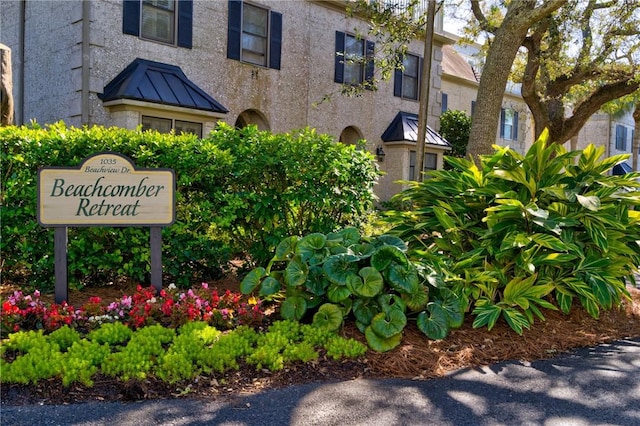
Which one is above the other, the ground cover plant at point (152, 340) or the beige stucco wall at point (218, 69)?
the beige stucco wall at point (218, 69)

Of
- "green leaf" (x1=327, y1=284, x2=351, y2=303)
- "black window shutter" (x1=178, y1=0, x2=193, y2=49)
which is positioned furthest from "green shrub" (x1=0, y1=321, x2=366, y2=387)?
"black window shutter" (x1=178, y1=0, x2=193, y2=49)

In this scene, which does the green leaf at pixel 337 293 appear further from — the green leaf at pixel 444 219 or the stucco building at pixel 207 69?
the stucco building at pixel 207 69

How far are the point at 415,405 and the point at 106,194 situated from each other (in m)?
2.96

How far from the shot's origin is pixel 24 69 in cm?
1238

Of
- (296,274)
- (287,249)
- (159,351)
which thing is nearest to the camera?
(159,351)

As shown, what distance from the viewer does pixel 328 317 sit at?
14.3 feet

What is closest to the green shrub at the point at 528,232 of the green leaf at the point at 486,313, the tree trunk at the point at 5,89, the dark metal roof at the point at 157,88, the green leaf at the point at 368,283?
the green leaf at the point at 486,313

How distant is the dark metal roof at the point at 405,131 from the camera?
16.2m

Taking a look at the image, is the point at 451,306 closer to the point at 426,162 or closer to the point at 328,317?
the point at 328,317

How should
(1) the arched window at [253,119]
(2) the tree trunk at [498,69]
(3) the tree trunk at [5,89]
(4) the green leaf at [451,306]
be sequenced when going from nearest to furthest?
1. (4) the green leaf at [451,306]
2. (3) the tree trunk at [5,89]
3. (2) the tree trunk at [498,69]
4. (1) the arched window at [253,119]

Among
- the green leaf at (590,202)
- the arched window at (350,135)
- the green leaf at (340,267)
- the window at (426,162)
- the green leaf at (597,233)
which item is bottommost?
the green leaf at (340,267)

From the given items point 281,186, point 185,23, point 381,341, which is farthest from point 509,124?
point 381,341

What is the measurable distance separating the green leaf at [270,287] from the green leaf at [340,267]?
1.50ft

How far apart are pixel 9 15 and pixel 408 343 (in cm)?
1232
